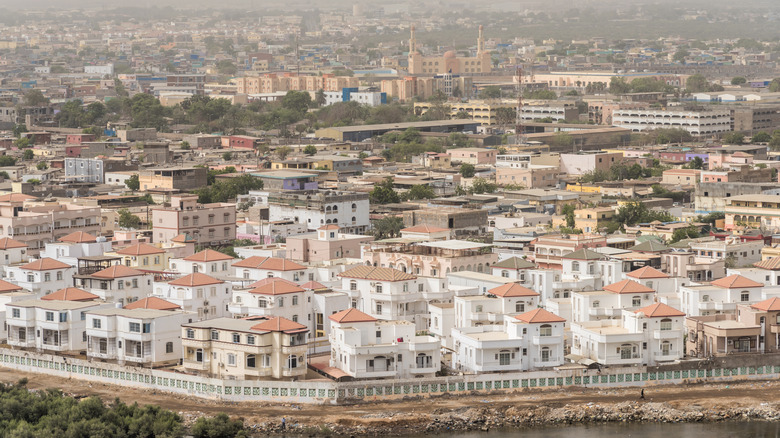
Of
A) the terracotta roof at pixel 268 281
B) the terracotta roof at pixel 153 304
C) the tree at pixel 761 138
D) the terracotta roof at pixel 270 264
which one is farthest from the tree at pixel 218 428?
the tree at pixel 761 138

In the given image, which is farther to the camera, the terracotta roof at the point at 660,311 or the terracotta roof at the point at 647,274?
the terracotta roof at the point at 647,274

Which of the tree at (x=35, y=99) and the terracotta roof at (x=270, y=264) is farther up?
the tree at (x=35, y=99)

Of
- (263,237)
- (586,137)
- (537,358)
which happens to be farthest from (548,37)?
(537,358)

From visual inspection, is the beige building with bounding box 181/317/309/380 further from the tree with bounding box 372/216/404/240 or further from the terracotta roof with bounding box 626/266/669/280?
the tree with bounding box 372/216/404/240

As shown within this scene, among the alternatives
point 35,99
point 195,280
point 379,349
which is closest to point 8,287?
point 195,280

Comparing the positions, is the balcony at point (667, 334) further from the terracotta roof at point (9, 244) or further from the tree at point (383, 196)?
the tree at point (383, 196)

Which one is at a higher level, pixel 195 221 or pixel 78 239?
pixel 78 239

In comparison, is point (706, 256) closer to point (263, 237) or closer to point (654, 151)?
point (263, 237)

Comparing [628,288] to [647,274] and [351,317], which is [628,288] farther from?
[351,317]
